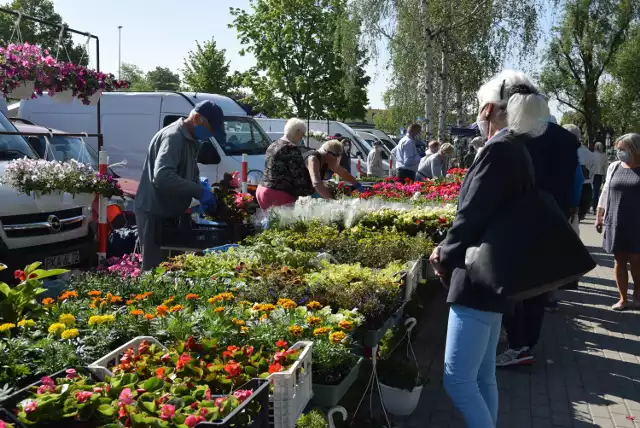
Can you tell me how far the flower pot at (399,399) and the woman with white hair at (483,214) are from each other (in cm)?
108

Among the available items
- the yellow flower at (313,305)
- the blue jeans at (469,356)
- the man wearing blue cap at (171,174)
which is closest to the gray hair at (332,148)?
the man wearing blue cap at (171,174)

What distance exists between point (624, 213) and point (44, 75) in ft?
21.0

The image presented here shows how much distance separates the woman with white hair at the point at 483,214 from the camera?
2803mm

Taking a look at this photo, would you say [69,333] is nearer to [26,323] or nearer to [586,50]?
[26,323]

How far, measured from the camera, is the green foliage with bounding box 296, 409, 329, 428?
3023 millimetres

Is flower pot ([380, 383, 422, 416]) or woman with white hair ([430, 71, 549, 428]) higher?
woman with white hair ([430, 71, 549, 428])

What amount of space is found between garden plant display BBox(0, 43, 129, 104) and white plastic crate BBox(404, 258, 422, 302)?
4640 mm

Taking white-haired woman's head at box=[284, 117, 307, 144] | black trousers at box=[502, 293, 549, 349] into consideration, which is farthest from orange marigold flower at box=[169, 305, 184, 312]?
white-haired woman's head at box=[284, 117, 307, 144]

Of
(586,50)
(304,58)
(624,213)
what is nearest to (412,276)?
(624,213)

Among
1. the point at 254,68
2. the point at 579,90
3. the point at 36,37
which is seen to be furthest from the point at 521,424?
the point at 36,37

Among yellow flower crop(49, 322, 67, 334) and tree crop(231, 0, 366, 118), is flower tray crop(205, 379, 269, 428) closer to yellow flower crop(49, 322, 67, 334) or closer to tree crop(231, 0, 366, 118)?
yellow flower crop(49, 322, 67, 334)

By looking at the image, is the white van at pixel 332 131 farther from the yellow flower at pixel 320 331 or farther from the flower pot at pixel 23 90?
the yellow flower at pixel 320 331

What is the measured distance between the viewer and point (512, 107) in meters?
2.89

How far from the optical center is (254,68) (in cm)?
3061
